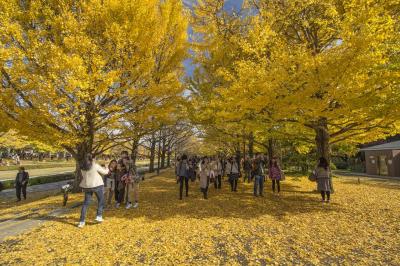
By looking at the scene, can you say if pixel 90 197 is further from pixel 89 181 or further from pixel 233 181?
pixel 233 181

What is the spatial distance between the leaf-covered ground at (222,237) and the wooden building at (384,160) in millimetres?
18076

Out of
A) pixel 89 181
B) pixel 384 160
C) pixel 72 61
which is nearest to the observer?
pixel 89 181

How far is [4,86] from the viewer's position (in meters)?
9.09

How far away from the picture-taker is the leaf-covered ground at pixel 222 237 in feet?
15.1

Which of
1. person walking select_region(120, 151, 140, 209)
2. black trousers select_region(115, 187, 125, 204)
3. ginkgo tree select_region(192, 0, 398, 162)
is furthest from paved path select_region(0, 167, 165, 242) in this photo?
ginkgo tree select_region(192, 0, 398, 162)

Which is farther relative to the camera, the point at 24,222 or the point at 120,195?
the point at 120,195

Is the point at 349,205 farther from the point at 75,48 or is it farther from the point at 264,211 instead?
the point at 75,48

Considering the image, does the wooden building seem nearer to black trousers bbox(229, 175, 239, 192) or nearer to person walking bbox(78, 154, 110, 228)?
black trousers bbox(229, 175, 239, 192)

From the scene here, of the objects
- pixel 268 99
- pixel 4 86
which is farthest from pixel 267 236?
pixel 4 86

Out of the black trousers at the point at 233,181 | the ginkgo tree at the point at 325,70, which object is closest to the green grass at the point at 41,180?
the black trousers at the point at 233,181

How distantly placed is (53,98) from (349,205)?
31.5ft

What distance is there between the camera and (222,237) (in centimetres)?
575

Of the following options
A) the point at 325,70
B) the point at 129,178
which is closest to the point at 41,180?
the point at 129,178

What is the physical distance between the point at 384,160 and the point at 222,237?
25.3m
